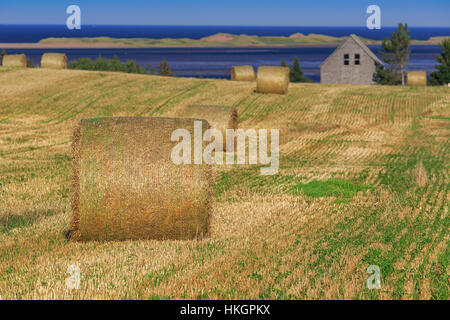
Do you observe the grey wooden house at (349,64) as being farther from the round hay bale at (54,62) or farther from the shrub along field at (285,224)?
the shrub along field at (285,224)

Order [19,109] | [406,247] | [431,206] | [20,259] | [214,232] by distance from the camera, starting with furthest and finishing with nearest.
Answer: [19,109] → [431,206] → [214,232] → [406,247] → [20,259]

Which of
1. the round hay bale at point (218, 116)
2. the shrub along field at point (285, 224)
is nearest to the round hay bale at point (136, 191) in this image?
the shrub along field at point (285, 224)

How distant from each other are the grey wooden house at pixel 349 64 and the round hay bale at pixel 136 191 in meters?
74.5

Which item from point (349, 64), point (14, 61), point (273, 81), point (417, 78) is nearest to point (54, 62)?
point (14, 61)

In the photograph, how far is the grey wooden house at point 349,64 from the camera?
8469 cm

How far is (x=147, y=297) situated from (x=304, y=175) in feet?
38.4

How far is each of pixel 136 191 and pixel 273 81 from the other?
30382 millimetres

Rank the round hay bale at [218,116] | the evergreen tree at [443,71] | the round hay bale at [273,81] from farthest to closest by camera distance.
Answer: the evergreen tree at [443,71], the round hay bale at [273,81], the round hay bale at [218,116]

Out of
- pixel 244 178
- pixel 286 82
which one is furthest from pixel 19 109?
pixel 244 178

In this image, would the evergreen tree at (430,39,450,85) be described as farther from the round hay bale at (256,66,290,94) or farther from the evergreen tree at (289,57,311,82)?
the round hay bale at (256,66,290,94)

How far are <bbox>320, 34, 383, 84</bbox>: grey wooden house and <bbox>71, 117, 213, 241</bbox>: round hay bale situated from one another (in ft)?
244

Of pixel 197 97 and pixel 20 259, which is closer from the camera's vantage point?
pixel 20 259

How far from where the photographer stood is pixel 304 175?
20.3 m
